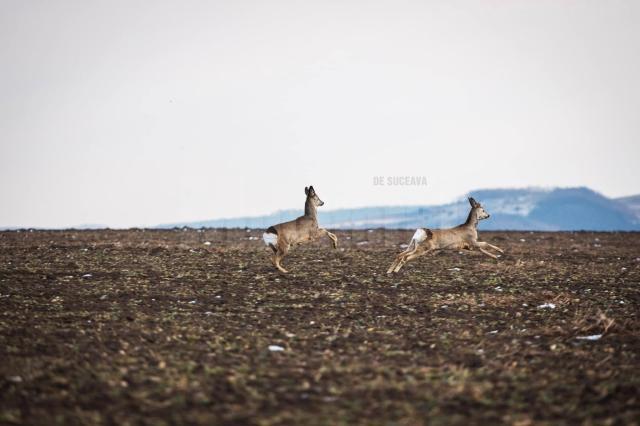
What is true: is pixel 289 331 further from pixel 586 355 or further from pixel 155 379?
pixel 586 355

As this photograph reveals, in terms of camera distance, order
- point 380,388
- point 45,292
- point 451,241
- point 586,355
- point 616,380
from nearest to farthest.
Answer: point 380,388
point 616,380
point 586,355
point 45,292
point 451,241

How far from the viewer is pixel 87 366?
8742mm

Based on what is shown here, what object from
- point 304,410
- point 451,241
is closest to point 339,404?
point 304,410

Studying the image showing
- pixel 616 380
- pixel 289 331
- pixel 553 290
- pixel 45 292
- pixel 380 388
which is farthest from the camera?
pixel 553 290

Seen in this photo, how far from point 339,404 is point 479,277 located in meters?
12.3

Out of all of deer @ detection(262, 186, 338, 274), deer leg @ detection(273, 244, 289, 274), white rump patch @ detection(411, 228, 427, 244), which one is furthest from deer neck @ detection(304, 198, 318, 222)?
white rump patch @ detection(411, 228, 427, 244)

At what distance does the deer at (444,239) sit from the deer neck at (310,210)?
2980 millimetres

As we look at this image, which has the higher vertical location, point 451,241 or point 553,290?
point 451,241

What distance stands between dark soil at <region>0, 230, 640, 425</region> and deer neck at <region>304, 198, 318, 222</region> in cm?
180

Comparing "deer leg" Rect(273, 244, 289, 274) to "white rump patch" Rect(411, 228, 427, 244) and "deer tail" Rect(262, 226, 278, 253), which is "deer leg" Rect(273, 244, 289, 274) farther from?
"white rump patch" Rect(411, 228, 427, 244)

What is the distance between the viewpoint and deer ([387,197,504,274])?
1922cm

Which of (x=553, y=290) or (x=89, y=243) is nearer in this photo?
(x=553, y=290)

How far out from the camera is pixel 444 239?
20.2 meters

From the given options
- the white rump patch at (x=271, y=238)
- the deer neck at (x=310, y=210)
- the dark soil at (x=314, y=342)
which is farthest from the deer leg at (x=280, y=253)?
the deer neck at (x=310, y=210)
